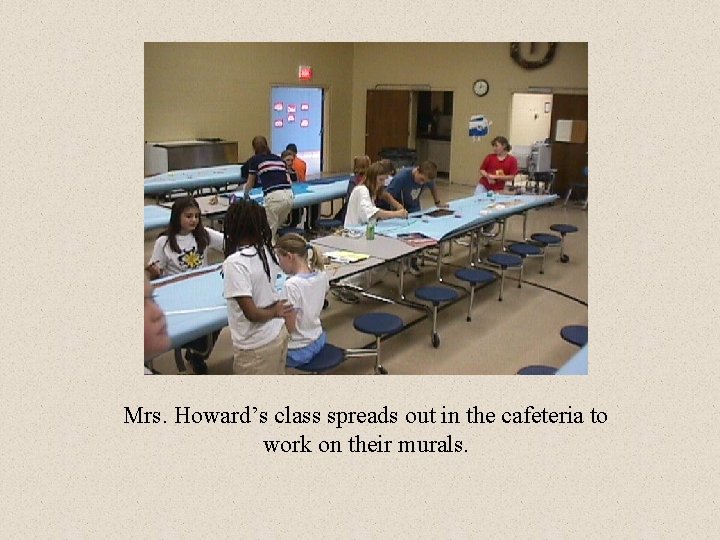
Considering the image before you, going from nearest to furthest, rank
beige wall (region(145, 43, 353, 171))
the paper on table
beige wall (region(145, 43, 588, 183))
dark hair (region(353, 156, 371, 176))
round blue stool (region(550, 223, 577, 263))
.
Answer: the paper on table
dark hair (region(353, 156, 371, 176))
round blue stool (region(550, 223, 577, 263))
beige wall (region(145, 43, 353, 171))
beige wall (region(145, 43, 588, 183))

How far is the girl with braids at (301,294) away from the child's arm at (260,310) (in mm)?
144

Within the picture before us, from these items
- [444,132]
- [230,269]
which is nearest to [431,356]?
[230,269]

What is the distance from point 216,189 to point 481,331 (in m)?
4.57

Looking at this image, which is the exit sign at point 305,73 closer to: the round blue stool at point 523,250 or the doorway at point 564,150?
the doorway at point 564,150

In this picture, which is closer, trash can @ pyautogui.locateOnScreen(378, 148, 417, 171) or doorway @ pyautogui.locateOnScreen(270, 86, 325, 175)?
trash can @ pyautogui.locateOnScreen(378, 148, 417, 171)

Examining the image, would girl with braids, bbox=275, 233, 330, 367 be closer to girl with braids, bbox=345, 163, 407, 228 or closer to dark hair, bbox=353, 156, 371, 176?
girl with braids, bbox=345, 163, 407, 228

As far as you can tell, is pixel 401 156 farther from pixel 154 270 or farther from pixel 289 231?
pixel 154 270

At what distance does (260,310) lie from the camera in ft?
9.89

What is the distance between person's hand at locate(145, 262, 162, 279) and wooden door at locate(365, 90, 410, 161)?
998cm

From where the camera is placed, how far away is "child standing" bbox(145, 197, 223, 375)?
12.8 ft

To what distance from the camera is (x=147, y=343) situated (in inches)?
109

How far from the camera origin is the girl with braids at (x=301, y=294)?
3369mm

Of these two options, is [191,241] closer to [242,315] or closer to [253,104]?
[242,315]

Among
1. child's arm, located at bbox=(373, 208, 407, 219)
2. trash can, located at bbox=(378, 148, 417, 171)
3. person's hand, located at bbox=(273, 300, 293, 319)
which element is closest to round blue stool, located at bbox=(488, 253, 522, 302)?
child's arm, located at bbox=(373, 208, 407, 219)
